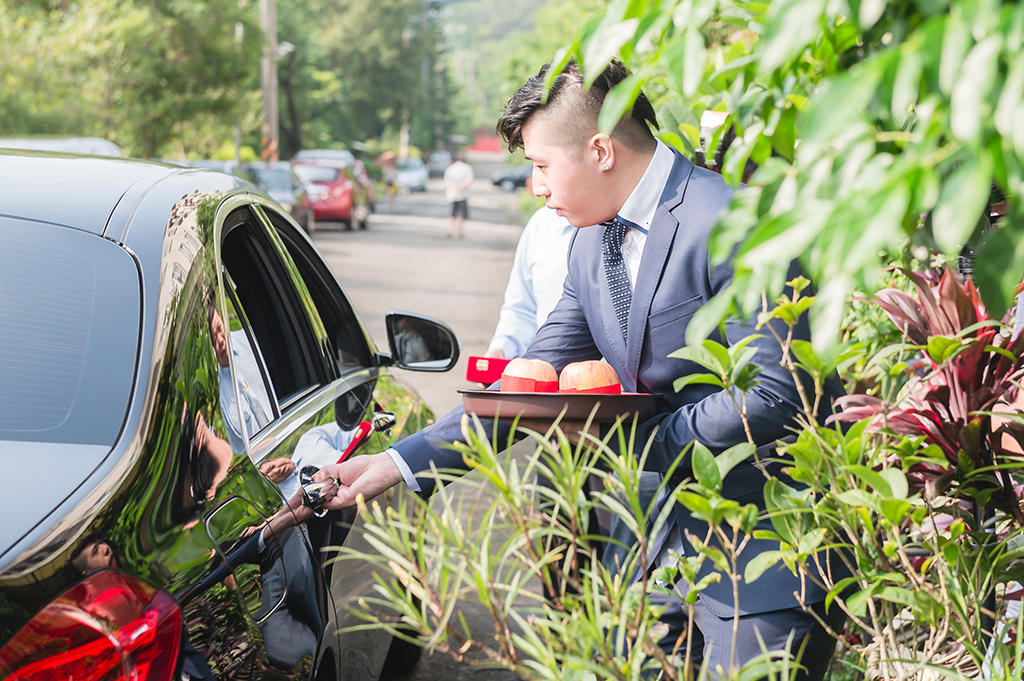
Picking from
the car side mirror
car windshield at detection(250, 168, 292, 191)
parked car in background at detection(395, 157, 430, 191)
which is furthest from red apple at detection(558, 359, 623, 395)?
parked car in background at detection(395, 157, 430, 191)

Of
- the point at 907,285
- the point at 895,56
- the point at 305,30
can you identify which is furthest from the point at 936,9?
the point at 305,30

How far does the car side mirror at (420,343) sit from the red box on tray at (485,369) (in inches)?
51.3

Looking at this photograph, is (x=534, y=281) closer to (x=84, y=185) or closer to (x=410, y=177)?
(x=84, y=185)

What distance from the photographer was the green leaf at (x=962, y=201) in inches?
38.5

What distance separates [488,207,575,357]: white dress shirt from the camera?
458cm

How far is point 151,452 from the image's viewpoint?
2035mm

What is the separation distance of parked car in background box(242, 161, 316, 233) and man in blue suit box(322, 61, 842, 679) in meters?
21.4

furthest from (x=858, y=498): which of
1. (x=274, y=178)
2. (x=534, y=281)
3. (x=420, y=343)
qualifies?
(x=274, y=178)

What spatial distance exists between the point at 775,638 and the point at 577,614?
0.91 meters

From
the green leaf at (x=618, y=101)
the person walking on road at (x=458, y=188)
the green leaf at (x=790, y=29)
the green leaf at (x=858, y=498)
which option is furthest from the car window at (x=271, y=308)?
the person walking on road at (x=458, y=188)

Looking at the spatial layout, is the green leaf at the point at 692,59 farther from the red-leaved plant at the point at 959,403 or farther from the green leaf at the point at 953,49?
the red-leaved plant at the point at 959,403

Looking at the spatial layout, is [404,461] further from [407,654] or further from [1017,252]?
[407,654]

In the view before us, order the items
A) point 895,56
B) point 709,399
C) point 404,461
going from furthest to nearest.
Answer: point 404,461, point 709,399, point 895,56

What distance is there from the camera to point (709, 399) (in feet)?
7.83
